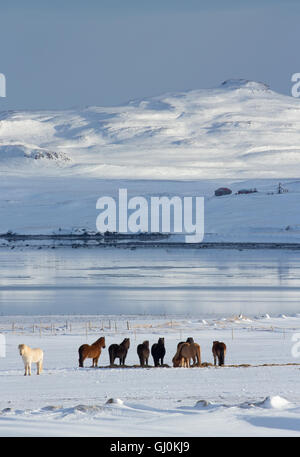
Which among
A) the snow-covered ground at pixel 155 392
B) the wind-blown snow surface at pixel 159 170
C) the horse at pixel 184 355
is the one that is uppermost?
the wind-blown snow surface at pixel 159 170

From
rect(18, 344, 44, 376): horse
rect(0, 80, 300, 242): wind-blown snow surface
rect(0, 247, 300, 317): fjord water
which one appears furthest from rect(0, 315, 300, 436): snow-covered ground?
rect(0, 80, 300, 242): wind-blown snow surface

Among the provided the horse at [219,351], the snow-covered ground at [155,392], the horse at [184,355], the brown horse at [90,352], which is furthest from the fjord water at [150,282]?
the horse at [184,355]

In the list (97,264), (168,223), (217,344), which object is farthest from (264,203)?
(217,344)

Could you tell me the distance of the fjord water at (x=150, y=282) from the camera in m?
29.8

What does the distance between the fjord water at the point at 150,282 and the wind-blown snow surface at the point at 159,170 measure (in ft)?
54.4

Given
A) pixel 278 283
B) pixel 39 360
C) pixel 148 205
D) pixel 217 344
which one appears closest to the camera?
pixel 39 360

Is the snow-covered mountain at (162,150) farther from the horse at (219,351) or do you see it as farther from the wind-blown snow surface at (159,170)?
the horse at (219,351)

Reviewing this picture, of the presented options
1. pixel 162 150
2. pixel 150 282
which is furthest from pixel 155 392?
pixel 162 150

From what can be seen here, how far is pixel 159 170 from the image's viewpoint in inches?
6275

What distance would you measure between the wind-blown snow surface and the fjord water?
16580 millimetres

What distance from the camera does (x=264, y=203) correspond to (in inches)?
3600

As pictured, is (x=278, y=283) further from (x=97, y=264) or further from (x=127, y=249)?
(x=127, y=249)

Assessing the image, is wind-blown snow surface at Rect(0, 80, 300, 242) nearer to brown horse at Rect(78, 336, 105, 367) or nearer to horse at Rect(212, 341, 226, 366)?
horse at Rect(212, 341, 226, 366)
